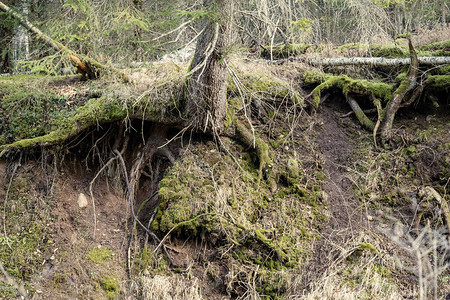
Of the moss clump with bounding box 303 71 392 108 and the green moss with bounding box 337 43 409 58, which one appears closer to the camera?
the moss clump with bounding box 303 71 392 108

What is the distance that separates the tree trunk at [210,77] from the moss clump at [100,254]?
8.41ft

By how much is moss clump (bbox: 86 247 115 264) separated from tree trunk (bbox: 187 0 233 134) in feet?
8.41

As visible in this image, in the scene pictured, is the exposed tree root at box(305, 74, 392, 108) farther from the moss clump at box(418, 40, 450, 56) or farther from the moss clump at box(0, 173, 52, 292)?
the moss clump at box(0, 173, 52, 292)

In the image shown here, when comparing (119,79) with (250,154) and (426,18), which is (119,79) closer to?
(250,154)

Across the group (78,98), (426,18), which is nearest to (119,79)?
(78,98)

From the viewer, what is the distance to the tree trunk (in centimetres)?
497

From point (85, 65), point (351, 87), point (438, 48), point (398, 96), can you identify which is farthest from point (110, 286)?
point (438, 48)

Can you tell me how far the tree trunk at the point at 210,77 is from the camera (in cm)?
497

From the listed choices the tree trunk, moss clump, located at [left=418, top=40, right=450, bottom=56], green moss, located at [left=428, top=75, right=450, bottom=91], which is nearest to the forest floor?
green moss, located at [left=428, top=75, right=450, bottom=91]

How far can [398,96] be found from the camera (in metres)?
7.15

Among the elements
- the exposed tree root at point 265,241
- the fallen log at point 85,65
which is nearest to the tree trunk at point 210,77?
the fallen log at point 85,65

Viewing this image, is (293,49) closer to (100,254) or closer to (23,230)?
(100,254)

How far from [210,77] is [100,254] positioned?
336cm

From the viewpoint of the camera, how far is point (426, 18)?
41.8ft
